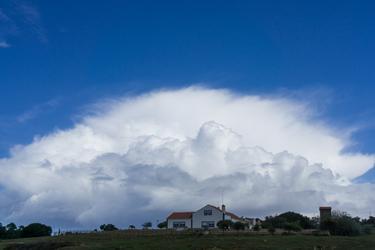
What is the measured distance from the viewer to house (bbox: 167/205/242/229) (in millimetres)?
114438

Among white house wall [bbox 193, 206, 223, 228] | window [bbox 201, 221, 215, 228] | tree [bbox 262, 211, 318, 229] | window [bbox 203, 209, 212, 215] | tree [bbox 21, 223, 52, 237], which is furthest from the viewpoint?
tree [bbox 21, 223, 52, 237]

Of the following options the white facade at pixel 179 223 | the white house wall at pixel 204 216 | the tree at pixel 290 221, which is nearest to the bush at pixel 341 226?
the tree at pixel 290 221

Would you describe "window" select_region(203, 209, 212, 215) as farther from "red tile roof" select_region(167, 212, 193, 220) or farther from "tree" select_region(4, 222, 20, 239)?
"tree" select_region(4, 222, 20, 239)

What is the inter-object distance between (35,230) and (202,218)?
35.6 metres

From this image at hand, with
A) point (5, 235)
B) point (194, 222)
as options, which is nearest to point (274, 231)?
point (194, 222)

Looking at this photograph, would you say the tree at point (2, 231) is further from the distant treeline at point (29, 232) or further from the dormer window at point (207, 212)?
the dormer window at point (207, 212)

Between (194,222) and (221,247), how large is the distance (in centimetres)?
5705

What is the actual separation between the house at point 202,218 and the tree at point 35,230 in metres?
26.7

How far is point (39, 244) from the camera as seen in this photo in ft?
244

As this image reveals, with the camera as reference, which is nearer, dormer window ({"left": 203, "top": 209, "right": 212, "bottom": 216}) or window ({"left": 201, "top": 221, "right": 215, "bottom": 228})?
window ({"left": 201, "top": 221, "right": 215, "bottom": 228})

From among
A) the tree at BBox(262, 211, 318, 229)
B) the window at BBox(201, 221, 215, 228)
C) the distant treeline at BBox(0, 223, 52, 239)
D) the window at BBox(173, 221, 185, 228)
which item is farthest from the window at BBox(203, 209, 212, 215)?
the distant treeline at BBox(0, 223, 52, 239)

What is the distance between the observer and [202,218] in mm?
115312

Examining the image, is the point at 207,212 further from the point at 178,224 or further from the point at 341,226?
the point at 341,226

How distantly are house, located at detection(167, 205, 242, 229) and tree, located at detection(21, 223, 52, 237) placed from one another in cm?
2670
